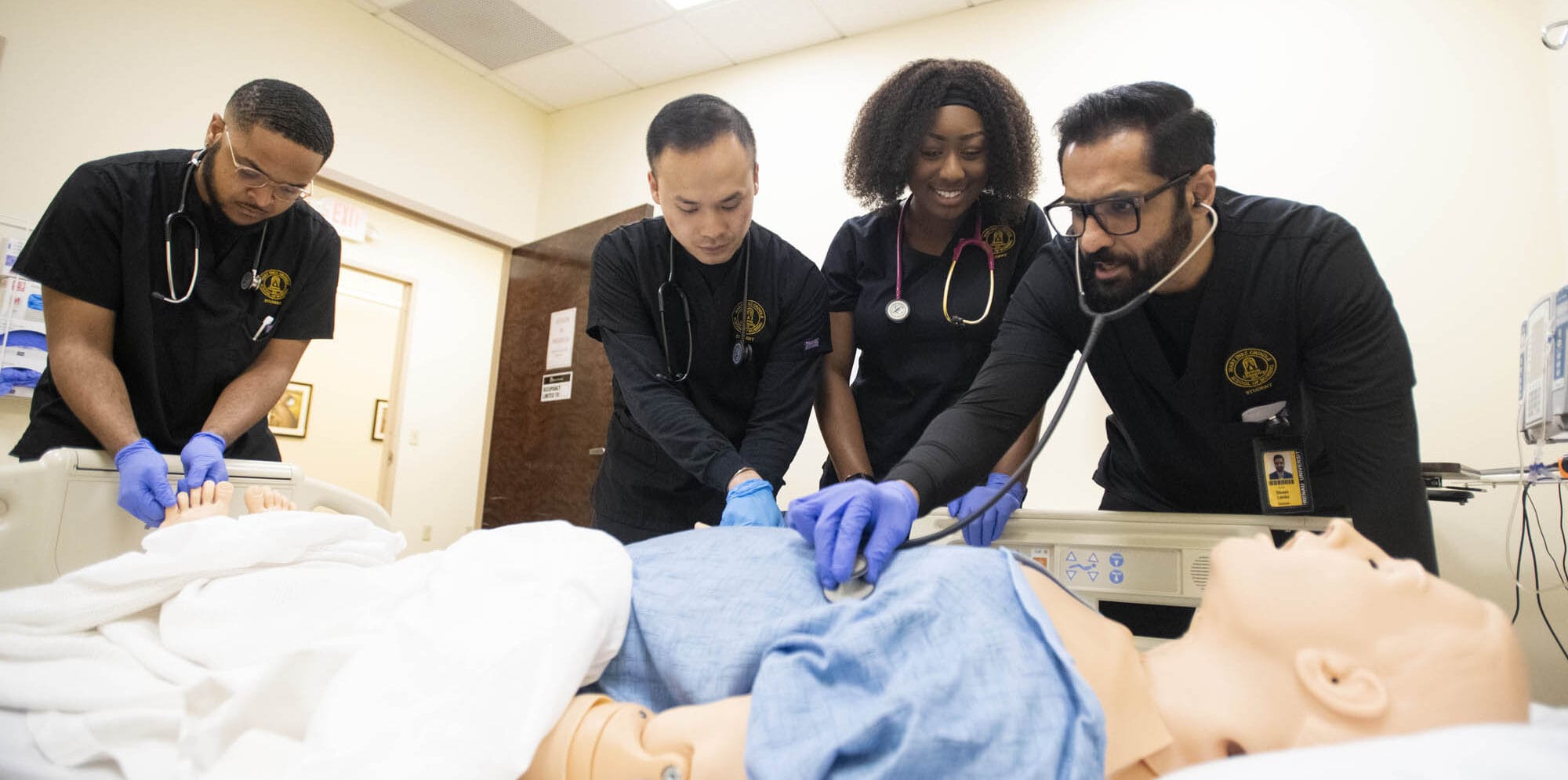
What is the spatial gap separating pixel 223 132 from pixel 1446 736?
1.97 meters

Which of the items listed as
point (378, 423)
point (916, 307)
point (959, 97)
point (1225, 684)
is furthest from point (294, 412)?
point (1225, 684)

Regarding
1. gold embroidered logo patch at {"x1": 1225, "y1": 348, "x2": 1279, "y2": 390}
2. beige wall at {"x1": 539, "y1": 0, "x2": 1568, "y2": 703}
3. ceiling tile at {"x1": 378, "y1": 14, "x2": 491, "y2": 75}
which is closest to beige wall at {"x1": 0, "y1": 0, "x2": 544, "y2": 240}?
ceiling tile at {"x1": 378, "y1": 14, "x2": 491, "y2": 75}

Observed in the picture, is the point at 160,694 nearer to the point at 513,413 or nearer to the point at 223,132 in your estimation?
the point at 223,132

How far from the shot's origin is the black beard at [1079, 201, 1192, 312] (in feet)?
4.13

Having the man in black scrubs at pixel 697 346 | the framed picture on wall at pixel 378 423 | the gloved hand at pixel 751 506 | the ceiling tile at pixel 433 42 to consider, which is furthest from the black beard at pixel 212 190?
the framed picture on wall at pixel 378 423

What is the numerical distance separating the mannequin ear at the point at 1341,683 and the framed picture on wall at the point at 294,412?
5226mm

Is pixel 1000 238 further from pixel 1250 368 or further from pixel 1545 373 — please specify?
pixel 1545 373

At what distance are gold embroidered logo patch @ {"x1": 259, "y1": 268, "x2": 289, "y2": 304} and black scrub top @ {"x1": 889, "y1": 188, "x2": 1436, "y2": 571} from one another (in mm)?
1395

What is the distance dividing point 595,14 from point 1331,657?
11.5 feet

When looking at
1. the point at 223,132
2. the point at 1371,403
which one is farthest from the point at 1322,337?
the point at 223,132

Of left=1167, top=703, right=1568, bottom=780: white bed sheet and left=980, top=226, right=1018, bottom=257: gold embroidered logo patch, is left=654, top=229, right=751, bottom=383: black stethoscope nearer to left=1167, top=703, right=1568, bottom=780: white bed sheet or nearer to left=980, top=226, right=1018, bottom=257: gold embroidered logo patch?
left=980, top=226, right=1018, bottom=257: gold embroidered logo patch

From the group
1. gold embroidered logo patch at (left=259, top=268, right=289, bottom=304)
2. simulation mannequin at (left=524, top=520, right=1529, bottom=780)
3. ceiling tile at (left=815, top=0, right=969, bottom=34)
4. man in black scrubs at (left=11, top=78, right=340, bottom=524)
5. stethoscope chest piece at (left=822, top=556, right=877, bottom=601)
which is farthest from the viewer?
ceiling tile at (left=815, top=0, right=969, bottom=34)

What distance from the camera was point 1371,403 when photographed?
116 centimetres

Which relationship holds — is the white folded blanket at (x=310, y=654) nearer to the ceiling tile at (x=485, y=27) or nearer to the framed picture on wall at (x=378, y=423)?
A: the ceiling tile at (x=485, y=27)
